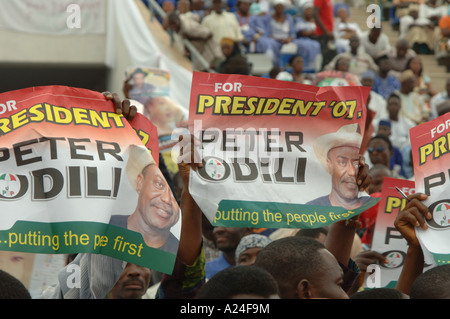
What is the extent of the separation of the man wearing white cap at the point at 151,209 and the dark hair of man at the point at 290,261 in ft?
1.26

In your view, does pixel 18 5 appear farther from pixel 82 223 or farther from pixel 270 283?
pixel 270 283

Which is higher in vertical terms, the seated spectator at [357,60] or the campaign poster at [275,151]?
the campaign poster at [275,151]

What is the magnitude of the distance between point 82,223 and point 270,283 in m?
0.94

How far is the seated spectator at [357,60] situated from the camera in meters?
10.9

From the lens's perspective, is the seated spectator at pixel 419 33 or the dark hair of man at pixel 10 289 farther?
the seated spectator at pixel 419 33

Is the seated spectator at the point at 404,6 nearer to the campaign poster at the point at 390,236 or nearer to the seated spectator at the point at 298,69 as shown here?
the seated spectator at the point at 298,69

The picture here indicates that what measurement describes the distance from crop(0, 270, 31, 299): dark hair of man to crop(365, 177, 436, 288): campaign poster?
187 centimetres


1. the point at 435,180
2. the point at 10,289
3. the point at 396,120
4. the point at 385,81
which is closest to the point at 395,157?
the point at 396,120

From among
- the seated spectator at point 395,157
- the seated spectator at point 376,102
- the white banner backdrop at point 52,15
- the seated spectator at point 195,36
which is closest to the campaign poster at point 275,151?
the seated spectator at point 395,157

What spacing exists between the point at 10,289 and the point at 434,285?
5.07 feet

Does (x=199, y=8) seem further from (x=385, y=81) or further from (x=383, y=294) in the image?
(x=383, y=294)

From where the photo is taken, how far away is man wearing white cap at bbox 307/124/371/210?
12.2ft

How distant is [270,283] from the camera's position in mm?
2703
